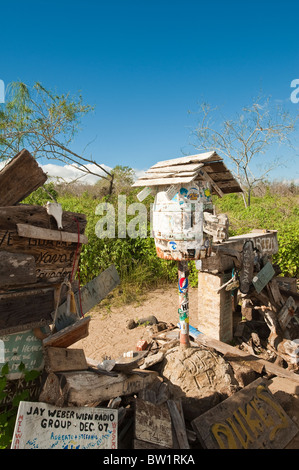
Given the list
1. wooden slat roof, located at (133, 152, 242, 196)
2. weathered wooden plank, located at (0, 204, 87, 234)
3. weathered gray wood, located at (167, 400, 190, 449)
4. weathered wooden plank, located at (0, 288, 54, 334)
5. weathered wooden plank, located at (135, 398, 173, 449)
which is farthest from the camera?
wooden slat roof, located at (133, 152, 242, 196)

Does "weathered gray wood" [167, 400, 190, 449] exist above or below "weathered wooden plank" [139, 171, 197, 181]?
below

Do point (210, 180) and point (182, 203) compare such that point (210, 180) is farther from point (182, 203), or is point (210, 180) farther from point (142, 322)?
point (142, 322)

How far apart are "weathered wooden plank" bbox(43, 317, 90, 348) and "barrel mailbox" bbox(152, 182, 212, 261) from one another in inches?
56.4

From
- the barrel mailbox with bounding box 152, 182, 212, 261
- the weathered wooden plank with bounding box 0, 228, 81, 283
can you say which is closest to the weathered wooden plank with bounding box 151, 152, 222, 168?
the barrel mailbox with bounding box 152, 182, 212, 261

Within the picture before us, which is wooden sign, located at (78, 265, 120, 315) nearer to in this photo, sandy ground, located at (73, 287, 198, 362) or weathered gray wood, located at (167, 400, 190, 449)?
weathered gray wood, located at (167, 400, 190, 449)

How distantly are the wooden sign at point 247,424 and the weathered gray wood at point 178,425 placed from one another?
4.7 inches

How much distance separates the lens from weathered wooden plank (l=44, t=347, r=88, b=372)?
99.0 inches

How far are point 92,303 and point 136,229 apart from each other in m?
6.59

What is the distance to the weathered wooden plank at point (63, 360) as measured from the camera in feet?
8.25

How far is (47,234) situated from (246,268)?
3.26 meters

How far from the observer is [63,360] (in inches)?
102

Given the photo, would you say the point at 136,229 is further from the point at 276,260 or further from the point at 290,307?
the point at 290,307

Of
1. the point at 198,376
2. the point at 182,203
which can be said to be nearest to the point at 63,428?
the point at 198,376
